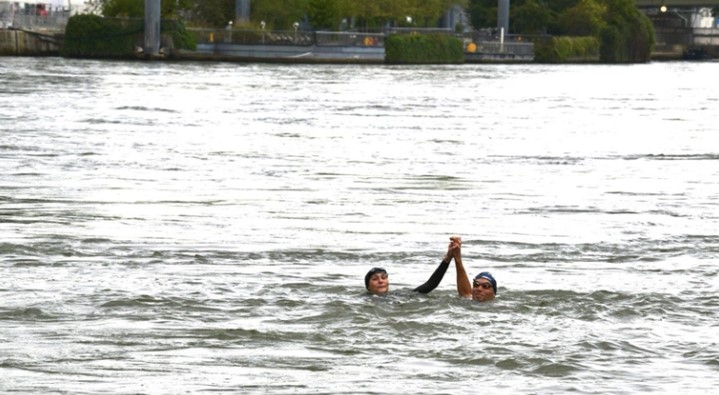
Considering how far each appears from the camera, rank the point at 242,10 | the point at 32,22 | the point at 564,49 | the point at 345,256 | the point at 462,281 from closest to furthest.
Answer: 1. the point at 462,281
2. the point at 345,256
3. the point at 242,10
4. the point at 32,22
5. the point at 564,49

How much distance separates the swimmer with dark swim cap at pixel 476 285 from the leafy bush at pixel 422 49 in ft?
282

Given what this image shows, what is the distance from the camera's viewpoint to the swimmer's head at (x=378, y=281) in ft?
53.1

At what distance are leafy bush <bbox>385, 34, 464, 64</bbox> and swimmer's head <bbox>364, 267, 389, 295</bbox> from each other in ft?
283

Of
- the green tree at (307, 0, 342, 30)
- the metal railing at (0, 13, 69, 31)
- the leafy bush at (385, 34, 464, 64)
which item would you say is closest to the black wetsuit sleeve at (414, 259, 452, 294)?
the metal railing at (0, 13, 69, 31)

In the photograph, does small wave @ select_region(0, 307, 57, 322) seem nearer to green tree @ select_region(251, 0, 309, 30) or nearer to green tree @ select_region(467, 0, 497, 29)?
green tree @ select_region(251, 0, 309, 30)

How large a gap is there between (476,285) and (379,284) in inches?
34.1

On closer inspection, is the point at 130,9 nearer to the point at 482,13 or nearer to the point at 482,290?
the point at 482,13

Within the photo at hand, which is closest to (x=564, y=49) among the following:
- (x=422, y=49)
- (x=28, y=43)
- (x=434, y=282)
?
(x=422, y=49)

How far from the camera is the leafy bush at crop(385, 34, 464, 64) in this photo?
338 feet

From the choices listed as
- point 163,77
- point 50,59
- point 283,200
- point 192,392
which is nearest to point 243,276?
point 192,392

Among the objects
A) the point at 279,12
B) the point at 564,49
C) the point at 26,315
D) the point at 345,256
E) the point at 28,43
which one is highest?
the point at 26,315

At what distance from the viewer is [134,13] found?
101 metres

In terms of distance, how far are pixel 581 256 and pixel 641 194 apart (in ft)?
23.6

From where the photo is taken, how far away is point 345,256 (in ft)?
63.9
